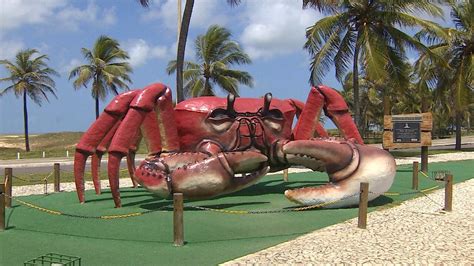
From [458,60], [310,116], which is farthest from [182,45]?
[458,60]

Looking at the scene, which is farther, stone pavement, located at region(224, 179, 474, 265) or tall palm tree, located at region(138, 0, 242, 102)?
tall palm tree, located at region(138, 0, 242, 102)

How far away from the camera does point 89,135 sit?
845cm

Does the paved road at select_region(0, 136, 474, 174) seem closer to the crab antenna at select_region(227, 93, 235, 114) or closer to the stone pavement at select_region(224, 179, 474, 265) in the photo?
the crab antenna at select_region(227, 93, 235, 114)

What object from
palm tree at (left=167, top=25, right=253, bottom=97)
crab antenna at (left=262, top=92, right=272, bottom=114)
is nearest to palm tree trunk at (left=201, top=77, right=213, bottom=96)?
palm tree at (left=167, top=25, right=253, bottom=97)

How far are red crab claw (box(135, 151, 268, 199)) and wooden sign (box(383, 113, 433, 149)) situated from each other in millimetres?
8998

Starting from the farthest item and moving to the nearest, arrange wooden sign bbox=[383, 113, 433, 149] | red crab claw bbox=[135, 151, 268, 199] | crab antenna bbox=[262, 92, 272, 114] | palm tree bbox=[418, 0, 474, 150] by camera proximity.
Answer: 1. palm tree bbox=[418, 0, 474, 150]
2. wooden sign bbox=[383, 113, 433, 149]
3. crab antenna bbox=[262, 92, 272, 114]
4. red crab claw bbox=[135, 151, 268, 199]

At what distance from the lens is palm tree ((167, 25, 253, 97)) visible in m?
26.1

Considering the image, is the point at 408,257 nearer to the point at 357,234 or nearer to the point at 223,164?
the point at 357,234

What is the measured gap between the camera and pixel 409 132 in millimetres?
15516

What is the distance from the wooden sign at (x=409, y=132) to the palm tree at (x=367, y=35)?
10.2ft

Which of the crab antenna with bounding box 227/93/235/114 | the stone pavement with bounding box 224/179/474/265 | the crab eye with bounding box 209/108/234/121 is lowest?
the stone pavement with bounding box 224/179/474/265

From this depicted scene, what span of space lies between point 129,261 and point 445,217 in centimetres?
554

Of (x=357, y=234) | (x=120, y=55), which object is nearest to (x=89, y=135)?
(x=357, y=234)

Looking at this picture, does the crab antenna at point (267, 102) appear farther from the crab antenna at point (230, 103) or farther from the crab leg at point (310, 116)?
the crab leg at point (310, 116)
